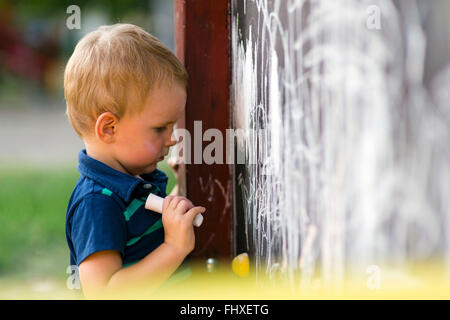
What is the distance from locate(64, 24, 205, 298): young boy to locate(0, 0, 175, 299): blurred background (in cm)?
42

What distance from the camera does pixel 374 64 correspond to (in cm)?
109

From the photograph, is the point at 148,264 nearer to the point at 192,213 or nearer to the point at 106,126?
the point at 192,213

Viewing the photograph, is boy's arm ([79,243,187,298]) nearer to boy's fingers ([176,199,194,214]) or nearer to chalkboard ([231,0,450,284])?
boy's fingers ([176,199,194,214])

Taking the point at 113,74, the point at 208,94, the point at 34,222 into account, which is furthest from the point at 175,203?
the point at 34,222

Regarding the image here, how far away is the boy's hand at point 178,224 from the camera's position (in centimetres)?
190

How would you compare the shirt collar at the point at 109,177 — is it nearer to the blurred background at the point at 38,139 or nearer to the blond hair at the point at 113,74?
the blond hair at the point at 113,74

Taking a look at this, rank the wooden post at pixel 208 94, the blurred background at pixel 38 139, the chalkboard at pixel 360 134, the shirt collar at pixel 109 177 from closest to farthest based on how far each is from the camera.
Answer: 1. the chalkboard at pixel 360 134
2. the shirt collar at pixel 109 177
3. the wooden post at pixel 208 94
4. the blurred background at pixel 38 139

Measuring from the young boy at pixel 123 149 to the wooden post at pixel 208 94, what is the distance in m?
0.46

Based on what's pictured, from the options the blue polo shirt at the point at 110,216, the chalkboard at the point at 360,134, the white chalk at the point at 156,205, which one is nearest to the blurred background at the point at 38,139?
the blue polo shirt at the point at 110,216

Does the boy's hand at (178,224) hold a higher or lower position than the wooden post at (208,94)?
lower

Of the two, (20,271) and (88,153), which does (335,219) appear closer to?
(88,153)

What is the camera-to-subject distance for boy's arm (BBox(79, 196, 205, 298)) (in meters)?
1.79

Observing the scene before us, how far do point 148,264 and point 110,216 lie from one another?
21 centimetres

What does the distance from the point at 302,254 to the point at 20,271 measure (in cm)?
290
